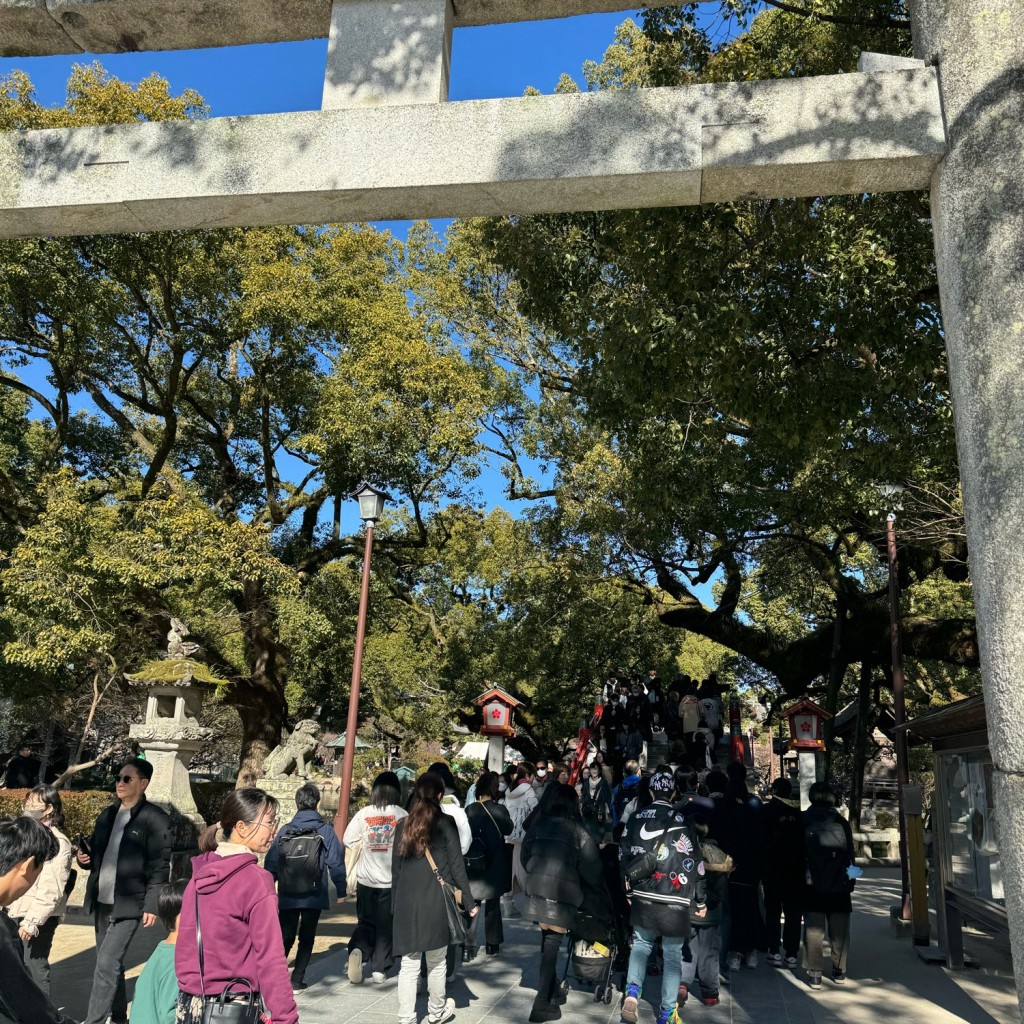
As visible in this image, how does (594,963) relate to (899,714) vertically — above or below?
below

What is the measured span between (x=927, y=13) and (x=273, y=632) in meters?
16.5

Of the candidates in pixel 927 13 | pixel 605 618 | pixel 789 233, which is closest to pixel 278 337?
pixel 605 618

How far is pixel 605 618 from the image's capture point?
22.1 metres

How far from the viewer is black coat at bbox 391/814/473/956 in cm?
538

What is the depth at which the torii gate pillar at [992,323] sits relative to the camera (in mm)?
3197

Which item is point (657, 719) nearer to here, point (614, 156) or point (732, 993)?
point (732, 993)

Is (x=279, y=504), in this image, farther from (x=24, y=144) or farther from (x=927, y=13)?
(x=927, y=13)

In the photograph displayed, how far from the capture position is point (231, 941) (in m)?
3.03

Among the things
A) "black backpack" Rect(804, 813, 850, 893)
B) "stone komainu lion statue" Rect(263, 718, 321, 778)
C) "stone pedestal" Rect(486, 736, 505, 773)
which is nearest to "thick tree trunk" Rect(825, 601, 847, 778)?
"stone pedestal" Rect(486, 736, 505, 773)

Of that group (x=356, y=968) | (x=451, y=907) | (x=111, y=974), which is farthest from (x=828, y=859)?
(x=111, y=974)

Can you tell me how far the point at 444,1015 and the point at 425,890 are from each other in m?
0.80

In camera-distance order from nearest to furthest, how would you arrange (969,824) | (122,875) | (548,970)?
1. (122,875)
2. (548,970)
3. (969,824)

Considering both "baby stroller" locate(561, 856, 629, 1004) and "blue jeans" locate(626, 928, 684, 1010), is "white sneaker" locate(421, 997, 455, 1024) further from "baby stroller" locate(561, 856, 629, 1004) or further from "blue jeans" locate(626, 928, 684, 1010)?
"blue jeans" locate(626, 928, 684, 1010)

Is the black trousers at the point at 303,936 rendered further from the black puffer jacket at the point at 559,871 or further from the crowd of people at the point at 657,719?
the crowd of people at the point at 657,719
